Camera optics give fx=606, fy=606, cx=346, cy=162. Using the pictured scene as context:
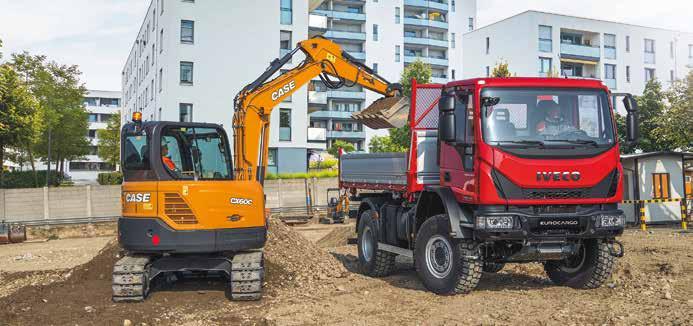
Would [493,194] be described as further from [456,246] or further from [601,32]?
[601,32]

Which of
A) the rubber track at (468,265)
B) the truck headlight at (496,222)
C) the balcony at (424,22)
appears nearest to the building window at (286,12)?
the balcony at (424,22)

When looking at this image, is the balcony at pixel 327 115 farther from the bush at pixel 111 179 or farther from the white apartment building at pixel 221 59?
the bush at pixel 111 179

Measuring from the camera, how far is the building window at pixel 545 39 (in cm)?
5288

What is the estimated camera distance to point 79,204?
2853 cm

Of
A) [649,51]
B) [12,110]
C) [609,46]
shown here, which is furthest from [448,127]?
[649,51]

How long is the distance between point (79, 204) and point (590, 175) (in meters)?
25.6

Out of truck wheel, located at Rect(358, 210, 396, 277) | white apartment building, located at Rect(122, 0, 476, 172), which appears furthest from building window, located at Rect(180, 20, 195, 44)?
truck wheel, located at Rect(358, 210, 396, 277)

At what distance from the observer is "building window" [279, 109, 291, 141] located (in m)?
38.9

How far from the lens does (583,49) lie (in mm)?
54688

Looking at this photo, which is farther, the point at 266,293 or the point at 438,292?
the point at 266,293

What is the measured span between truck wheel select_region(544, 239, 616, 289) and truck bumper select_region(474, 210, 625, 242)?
663mm

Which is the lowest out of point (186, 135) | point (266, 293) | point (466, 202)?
point (266, 293)

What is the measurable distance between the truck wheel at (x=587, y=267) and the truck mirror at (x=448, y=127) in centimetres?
291

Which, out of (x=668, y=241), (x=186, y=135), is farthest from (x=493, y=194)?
(x=668, y=241)
